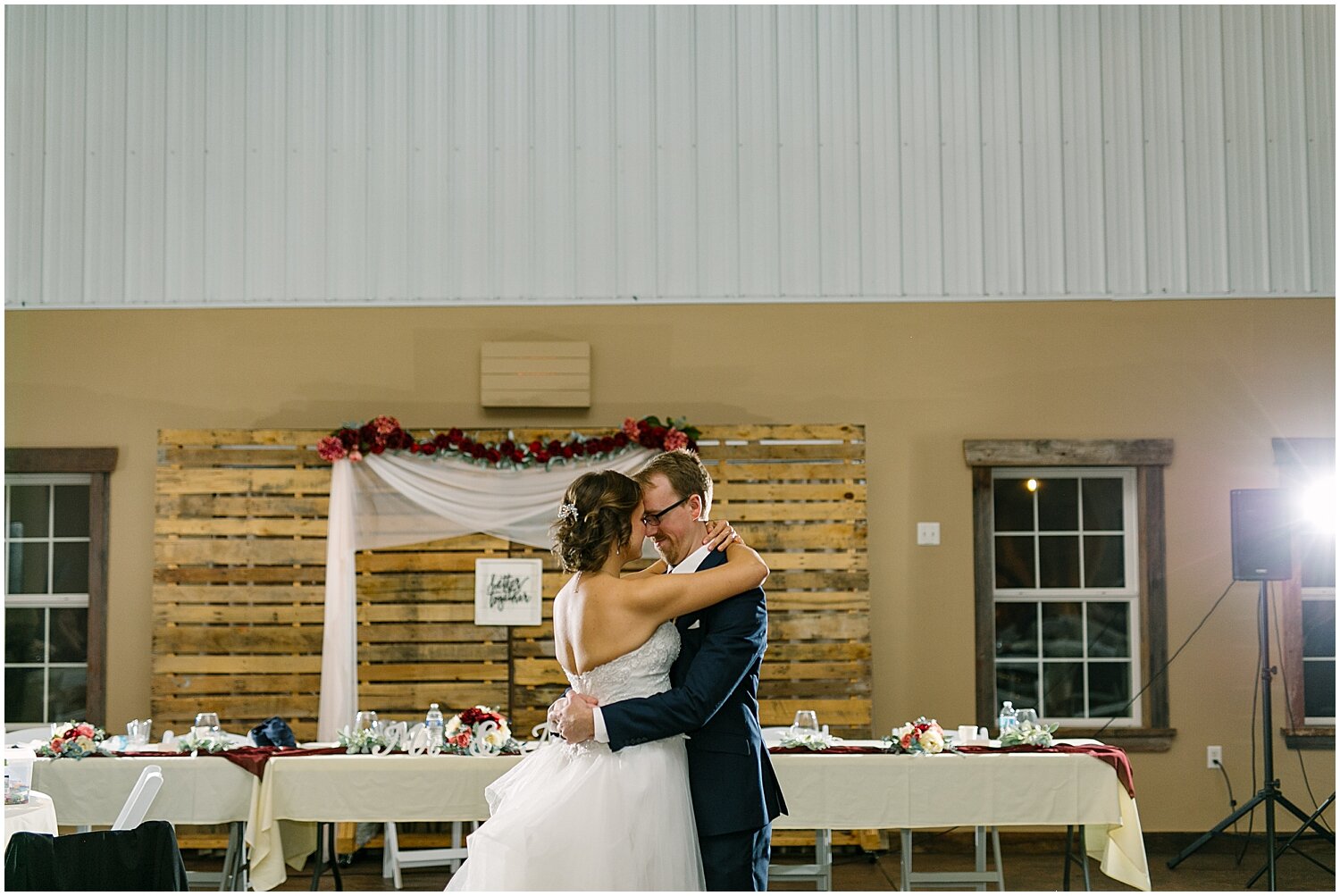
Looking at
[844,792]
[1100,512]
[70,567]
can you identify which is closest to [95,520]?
[70,567]

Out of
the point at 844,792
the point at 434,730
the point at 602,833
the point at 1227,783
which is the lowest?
the point at 1227,783

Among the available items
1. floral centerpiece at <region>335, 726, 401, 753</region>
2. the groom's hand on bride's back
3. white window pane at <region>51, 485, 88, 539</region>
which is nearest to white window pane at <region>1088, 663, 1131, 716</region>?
floral centerpiece at <region>335, 726, 401, 753</region>

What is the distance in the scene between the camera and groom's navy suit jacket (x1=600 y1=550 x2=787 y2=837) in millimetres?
3088

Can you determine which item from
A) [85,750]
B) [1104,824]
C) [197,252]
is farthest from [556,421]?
[1104,824]

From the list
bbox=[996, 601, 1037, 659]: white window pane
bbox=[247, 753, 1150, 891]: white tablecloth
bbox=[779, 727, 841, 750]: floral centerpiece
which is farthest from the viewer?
bbox=[996, 601, 1037, 659]: white window pane

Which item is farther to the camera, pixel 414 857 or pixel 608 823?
pixel 414 857

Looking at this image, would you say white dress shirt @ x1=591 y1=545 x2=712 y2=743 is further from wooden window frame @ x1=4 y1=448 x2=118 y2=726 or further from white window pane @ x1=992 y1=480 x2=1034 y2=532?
wooden window frame @ x1=4 y1=448 x2=118 y2=726

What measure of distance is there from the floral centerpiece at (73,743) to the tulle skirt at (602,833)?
3.01 m

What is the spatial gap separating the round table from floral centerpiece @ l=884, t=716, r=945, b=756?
3.24 meters

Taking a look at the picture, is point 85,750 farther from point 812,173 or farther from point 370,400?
point 812,173

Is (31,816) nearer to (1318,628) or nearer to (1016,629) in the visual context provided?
(1016,629)

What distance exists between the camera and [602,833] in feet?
10.2

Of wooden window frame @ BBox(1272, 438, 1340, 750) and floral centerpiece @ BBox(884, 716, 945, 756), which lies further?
wooden window frame @ BBox(1272, 438, 1340, 750)

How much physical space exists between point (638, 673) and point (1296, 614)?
18.9 ft
